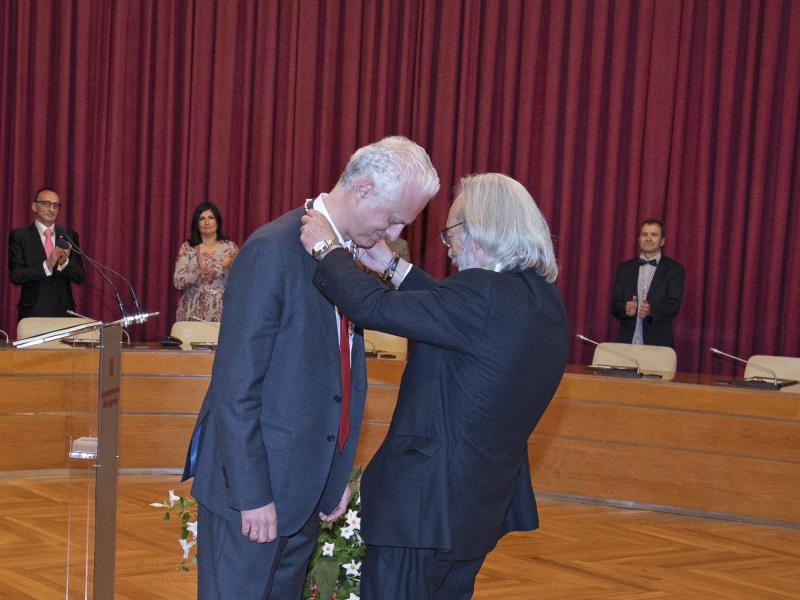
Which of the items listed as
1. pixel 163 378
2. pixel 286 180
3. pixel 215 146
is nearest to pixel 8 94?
pixel 215 146

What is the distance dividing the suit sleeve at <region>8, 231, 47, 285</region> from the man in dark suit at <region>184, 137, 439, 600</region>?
15.7 feet

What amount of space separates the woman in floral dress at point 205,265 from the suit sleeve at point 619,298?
2.36 m

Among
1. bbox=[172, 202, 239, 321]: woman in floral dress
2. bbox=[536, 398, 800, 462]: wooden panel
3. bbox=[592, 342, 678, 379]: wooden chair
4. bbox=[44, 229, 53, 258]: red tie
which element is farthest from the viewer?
bbox=[172, 202, 239, 321]: woman in floral dress

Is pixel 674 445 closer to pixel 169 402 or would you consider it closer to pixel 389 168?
pixel 169 402

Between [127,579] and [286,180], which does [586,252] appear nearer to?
[286,180]

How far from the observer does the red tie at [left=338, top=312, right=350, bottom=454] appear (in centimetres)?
219

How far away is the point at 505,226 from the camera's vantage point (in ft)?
7.05

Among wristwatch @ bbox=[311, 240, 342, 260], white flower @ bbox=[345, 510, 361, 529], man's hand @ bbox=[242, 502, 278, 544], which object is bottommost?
white flower @ bbox=[345, 510, 361, 529]

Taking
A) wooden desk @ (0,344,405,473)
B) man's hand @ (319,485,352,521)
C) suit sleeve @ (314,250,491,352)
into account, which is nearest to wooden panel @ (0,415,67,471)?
man's hand @ (319,485,352,521)

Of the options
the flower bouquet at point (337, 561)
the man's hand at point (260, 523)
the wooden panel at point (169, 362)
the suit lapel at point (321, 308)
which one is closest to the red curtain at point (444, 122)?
the wooden panel at point (169, 362)

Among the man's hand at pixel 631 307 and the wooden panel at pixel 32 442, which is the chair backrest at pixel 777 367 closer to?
the man's hand at pixel 631 307

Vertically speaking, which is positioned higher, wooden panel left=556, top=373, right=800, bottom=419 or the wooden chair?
the wooden chair

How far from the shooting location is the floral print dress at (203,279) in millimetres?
6852

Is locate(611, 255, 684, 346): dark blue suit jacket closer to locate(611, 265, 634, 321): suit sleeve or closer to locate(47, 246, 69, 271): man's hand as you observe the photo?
locate(611, 265, 634, 321): suit sleeve
